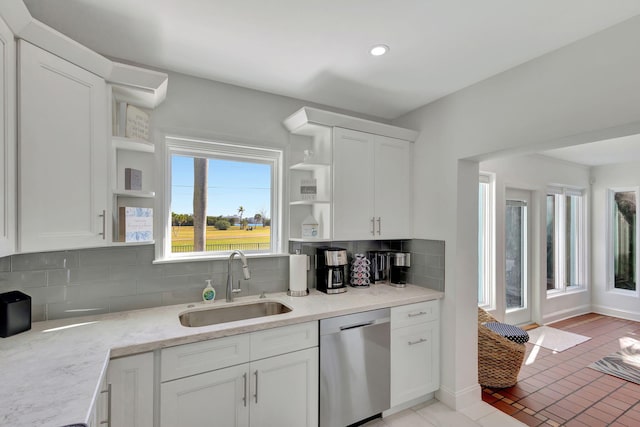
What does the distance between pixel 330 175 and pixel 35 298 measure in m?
2.03

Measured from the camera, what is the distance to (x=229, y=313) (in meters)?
2.26

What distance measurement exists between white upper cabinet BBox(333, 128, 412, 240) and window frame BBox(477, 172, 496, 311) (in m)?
1.60

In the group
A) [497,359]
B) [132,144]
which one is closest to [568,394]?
[497,359]

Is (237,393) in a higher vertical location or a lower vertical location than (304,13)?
lower

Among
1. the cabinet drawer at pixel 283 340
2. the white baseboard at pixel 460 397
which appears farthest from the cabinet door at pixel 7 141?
the white baseboard at pixel 460 397

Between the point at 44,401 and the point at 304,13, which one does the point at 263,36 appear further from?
the point at 44,401

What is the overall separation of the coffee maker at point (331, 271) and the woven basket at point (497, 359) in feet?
4.62

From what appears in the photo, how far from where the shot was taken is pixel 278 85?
242 cm


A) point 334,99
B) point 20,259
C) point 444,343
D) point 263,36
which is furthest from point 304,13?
point 444,343

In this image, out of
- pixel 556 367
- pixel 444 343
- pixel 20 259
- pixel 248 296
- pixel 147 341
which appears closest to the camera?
pixel 147 341

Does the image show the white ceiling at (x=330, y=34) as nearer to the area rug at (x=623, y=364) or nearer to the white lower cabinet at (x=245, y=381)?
the white lower cabinet at (x=245, y=381)

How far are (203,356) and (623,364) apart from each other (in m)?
4.25

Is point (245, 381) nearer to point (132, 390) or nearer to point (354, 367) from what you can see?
point (132, 390)

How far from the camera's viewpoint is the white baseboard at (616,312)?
479 centimetres
